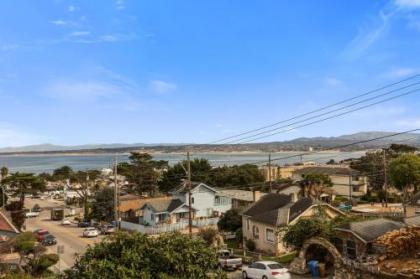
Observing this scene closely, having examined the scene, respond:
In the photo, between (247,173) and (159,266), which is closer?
(159,266)

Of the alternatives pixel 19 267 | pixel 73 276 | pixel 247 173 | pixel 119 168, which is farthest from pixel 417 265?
pixel 119 168

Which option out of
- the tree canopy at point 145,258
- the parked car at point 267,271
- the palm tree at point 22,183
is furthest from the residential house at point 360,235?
the palm tree at point 22,183

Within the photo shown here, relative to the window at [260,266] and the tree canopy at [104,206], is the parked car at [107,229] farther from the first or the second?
the window at [260,266]

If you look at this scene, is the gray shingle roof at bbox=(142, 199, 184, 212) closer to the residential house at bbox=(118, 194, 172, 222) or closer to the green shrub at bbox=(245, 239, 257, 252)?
the residential house at bbox=(118, 194, 172, 222)

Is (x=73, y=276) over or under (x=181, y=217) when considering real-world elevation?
over

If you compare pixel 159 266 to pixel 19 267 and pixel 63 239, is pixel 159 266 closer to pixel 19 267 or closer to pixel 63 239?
pixel 19 267

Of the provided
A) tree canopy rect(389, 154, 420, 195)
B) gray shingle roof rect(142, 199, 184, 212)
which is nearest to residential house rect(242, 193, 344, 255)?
gray shingle roof rect(142, 199, 184, 212)

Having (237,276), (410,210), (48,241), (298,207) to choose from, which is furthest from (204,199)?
(237,276)
